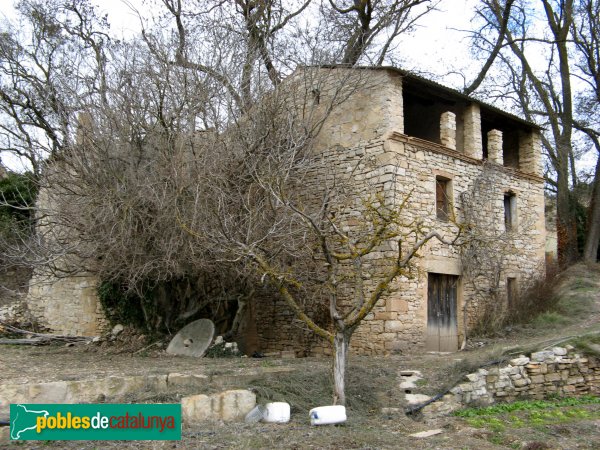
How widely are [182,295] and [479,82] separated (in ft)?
46.9

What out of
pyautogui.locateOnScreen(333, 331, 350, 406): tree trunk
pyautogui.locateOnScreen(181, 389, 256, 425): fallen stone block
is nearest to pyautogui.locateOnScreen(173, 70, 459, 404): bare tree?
pyautogui.locateOnScreen(333, 331, 350, 406): tree trunk

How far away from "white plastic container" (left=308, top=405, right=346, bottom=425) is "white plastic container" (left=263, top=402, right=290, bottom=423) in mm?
392

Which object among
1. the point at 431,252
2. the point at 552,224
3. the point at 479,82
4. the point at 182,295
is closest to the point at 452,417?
the point at 431,252

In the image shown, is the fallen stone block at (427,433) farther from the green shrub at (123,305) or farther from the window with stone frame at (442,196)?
the green shrub at (123,305)

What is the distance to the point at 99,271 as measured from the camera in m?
10.6

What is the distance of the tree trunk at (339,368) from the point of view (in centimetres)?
711

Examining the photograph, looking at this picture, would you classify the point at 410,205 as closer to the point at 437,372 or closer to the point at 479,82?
the point at 437,372

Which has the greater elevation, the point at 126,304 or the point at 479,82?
the point at 479,82

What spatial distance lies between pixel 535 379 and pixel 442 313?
3593mm

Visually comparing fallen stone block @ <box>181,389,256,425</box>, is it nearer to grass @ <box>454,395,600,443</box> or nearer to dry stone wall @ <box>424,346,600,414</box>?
dry stone wall @ <box>424,346,600,414</box>

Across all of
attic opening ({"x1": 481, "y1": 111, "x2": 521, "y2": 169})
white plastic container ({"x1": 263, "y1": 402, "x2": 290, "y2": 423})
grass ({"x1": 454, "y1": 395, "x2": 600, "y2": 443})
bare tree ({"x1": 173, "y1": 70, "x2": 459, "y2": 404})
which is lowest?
grass ({"x1": 454, "y1": 395, "x2": 600, "y2": 443})

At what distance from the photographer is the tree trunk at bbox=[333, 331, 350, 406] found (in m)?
7.11

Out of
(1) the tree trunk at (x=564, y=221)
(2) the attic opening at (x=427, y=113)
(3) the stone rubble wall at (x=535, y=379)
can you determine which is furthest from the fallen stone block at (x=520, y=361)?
(1) the tree trunk at (x=564, y=221)

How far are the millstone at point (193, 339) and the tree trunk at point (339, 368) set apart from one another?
431 centimetres
